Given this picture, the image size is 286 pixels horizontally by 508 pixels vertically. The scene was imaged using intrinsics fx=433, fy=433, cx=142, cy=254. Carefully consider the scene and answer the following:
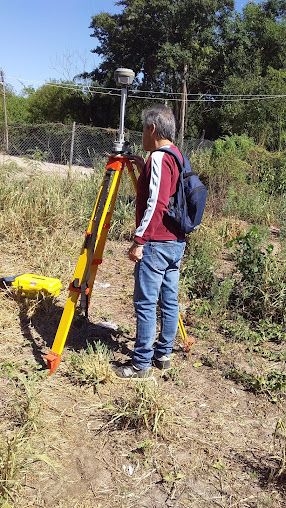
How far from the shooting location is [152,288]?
2.80 m

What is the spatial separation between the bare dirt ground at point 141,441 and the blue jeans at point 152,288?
283 mm

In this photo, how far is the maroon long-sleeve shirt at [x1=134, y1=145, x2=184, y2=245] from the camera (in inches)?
100

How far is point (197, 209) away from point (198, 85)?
27995 mm

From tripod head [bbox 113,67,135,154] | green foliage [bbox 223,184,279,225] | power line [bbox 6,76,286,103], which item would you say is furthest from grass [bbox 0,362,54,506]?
power line [bbox 6,76,286,103]

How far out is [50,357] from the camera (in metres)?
2.84

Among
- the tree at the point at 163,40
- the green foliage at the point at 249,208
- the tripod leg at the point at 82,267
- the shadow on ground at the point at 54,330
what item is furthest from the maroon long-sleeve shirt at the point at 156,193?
the tree at the point at 163,40

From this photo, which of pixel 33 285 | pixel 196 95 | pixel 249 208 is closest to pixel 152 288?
pixel 33 285

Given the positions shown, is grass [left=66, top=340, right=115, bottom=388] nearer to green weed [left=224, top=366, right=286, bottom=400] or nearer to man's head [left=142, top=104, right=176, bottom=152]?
green weed [left=224, top=366, right=286, bottom=400]

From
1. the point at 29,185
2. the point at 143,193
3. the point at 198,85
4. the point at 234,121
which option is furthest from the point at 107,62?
the point at 143,193

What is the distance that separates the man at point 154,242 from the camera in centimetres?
257

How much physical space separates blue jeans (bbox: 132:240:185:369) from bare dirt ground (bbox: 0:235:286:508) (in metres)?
0.28

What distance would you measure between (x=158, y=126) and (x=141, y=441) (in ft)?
6.09

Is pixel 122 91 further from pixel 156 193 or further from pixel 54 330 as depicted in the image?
pixel 54 330

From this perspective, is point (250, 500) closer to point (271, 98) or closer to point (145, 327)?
point (145, 327)
